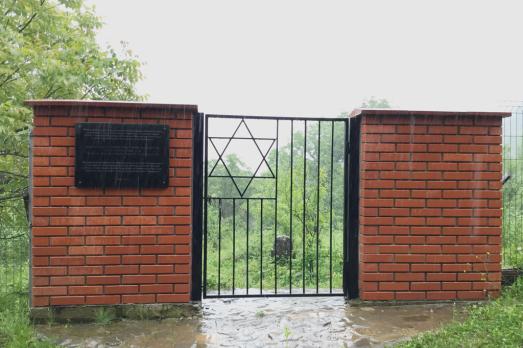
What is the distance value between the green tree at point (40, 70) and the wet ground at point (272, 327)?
2.05 metres

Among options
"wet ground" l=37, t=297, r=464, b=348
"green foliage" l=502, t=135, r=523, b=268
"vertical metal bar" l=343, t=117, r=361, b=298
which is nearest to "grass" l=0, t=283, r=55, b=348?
"wet ground" l=37, t=297, r=464, b=348

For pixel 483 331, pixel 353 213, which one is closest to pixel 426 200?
pixel 353 213

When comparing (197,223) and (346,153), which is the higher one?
(346,153)

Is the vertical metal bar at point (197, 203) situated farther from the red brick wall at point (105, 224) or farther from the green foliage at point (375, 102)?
the green foliage at point (375, 102)

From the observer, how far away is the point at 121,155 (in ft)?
12.2

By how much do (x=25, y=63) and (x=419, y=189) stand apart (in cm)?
402

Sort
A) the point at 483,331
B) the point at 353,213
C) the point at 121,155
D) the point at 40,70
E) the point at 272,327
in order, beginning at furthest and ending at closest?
the point at 40,70 < the point at 353,213 < the point at 121,155 < the point at 272,327 < the point at 483,331

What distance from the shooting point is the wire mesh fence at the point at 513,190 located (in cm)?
464

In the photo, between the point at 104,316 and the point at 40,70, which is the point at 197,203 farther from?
the point at 40,70

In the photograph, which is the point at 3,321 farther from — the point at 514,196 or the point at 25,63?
the point at 514,196

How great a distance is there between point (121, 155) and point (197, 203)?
74 cm

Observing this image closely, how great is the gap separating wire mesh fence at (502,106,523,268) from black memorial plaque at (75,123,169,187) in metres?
3.11

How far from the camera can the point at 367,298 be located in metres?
4.03

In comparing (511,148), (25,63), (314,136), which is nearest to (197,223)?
(25,63)
